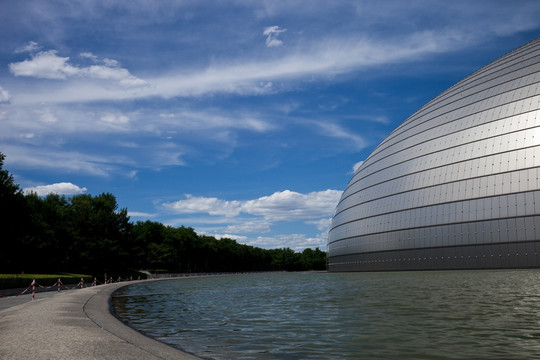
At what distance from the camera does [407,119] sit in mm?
77562

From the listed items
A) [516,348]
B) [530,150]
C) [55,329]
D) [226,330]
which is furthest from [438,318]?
[530,150]

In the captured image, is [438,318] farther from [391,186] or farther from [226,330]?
[391,186]

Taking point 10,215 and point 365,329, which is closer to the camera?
point 365,329

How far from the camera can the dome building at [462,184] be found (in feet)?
153

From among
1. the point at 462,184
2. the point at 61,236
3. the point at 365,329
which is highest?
the point at 462,184

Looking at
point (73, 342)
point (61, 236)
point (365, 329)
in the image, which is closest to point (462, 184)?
point (365, 329)

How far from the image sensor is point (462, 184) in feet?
172

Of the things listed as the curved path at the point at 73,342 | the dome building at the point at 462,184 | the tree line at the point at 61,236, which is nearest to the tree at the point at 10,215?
the tree line at the point at 61,236

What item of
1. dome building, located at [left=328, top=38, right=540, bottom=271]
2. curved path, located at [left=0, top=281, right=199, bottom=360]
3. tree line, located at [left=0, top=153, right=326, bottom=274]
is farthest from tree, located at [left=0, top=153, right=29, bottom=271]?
curved path, located at [left=0, top=281, right=199, bottom=360]

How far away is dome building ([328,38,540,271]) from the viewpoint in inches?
1834

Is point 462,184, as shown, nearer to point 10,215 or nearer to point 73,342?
point 73,342

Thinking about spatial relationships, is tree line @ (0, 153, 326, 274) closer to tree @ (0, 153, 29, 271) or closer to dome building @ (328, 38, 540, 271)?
tree @ (0, 153, 29, 271)

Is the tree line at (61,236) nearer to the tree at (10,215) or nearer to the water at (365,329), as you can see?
the tree at (10,215)

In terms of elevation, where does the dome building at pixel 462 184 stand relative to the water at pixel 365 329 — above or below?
above
